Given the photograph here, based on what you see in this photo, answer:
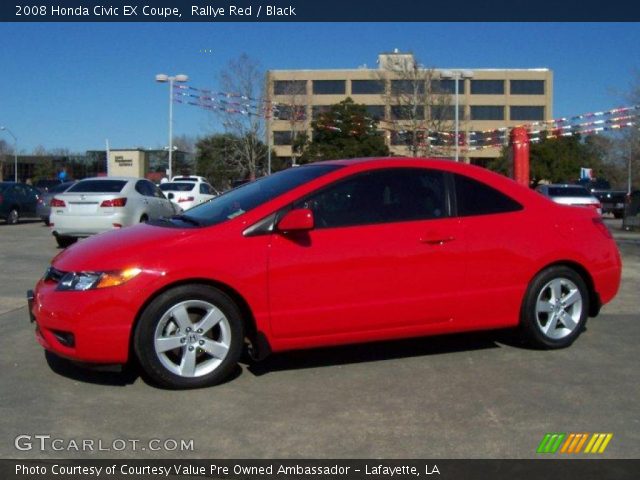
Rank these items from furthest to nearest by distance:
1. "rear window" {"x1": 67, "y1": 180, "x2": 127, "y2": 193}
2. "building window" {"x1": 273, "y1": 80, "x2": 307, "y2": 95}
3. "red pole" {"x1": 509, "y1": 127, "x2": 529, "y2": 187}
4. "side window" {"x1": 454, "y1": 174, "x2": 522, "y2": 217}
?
"building window" {"x1": 273, "y1": 80, "x2": 307, "y2": 95}, "red pole" {"x1": 509, "y1": 127, "x2": 529, "y2": 187}, "rear window" {"x1": 67, "y1": 180, "x2": 127, "y2": 193}, "side window" {"x1": 454, "y1": 174, "x2": 522, "y2": 217}

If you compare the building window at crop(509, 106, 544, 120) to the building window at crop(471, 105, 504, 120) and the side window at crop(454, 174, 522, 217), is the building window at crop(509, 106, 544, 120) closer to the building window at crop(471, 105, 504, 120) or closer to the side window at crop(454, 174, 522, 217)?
the building window at crop(471, 105, 504, 120)

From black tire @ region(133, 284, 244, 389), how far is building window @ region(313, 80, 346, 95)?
6169 centimetres

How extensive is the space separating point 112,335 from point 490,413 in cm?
252

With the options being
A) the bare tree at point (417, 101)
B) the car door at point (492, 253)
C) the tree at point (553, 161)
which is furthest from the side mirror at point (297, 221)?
the tree at point (553, 161)

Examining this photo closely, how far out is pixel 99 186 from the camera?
14.0 metres

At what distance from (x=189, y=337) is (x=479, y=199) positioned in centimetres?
256

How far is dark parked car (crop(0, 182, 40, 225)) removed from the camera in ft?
72.8

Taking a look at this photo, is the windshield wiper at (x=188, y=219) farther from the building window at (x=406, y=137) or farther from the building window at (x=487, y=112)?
the building window at (x=487, y=112)

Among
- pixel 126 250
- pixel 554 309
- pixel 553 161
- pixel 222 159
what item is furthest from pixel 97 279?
pixel 553 161

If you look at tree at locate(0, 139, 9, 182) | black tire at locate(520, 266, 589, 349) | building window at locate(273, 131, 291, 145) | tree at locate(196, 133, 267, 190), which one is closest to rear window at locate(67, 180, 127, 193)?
black tire at locate(520, 266, 589, 349)

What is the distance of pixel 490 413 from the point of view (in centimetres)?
458

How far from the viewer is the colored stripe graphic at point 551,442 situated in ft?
13.2

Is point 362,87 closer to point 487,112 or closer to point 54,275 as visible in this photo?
point 487,112

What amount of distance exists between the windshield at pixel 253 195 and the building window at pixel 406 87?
33.0m
